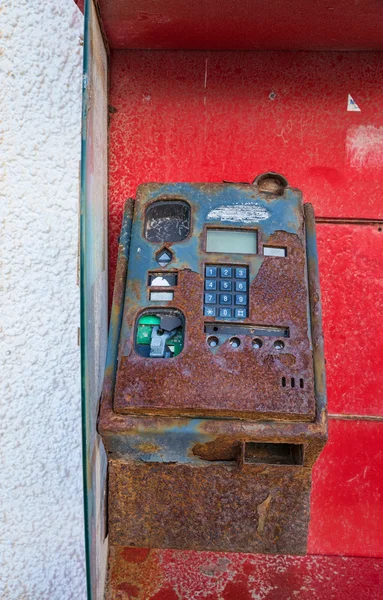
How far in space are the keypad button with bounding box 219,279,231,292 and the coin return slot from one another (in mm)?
307

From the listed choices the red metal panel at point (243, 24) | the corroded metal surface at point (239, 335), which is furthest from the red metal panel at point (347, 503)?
the red metal panel at point (243, 24)

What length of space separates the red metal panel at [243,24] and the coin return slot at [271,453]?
0.92 metres

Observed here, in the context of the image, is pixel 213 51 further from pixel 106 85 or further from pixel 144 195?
pixel 144 195

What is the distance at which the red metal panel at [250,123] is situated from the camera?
1.30 meters

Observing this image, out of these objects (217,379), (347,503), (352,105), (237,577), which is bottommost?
(237,577)

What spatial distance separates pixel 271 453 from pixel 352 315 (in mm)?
544

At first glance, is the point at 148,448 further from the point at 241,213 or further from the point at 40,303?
the point at 40,303

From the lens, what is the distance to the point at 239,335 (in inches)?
37.4

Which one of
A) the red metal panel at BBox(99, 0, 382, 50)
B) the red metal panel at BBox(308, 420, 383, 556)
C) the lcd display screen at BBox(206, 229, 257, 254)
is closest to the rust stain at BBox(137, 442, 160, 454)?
the lcd display screen at BBox(206, 229, 257, 254)

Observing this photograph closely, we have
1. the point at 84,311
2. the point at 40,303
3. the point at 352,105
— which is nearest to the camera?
the point at 84,311

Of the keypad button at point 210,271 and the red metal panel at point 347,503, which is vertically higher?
the keypad button at point 210,271

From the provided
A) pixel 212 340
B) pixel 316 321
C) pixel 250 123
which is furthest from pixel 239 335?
pixel 250 123

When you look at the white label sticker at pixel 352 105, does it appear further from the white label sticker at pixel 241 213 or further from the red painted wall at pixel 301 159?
the white label sticker at pixel 241 213

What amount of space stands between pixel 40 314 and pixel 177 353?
65 cm
